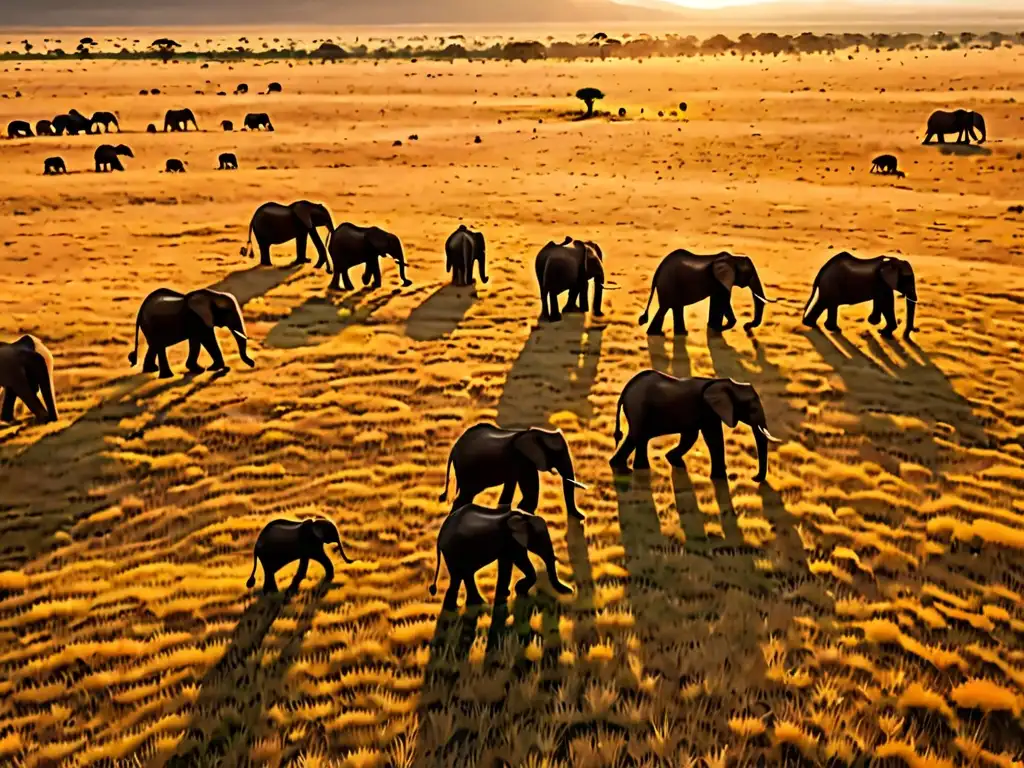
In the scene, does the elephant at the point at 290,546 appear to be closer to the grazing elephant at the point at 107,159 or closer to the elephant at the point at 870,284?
the elephant at the point at 870,284

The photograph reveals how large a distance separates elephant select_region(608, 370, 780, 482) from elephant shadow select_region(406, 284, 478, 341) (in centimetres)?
654

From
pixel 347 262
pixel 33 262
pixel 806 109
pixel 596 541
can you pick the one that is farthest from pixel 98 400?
pixel 806 109

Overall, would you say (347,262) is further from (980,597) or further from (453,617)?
(980,597)

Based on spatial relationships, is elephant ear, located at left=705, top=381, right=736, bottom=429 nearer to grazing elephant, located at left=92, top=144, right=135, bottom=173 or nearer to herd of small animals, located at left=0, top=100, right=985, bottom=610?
herd of small animals, located at left=0, top=100, right=985, bottom=610

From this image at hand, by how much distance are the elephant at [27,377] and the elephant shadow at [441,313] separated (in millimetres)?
6341

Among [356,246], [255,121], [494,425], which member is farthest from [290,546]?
[255,121]

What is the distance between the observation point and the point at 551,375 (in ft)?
46.1

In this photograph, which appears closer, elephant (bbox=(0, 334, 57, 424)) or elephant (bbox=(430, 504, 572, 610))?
elephant (bbox=(430, 504, 572, 610))

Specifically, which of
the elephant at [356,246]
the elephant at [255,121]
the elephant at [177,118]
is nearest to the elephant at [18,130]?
the elephant at [177,118]

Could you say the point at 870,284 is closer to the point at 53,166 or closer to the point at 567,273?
the point at 567,273

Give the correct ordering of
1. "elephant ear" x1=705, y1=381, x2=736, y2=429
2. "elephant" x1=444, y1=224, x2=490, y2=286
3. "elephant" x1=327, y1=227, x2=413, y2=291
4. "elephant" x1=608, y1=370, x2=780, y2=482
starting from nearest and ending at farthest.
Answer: "elephant ear" x1=705, y1=381, x2=736, y2=429
"elephant" x1=608, y1=370, x2=780, y2=482
"elephant" x1=327, y1=227, x2=413, y2=291
"elephant" x1=444, y1=224, x2=490, y2=286

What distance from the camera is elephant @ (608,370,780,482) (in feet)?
32.2

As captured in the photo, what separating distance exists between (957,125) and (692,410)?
37.5 m

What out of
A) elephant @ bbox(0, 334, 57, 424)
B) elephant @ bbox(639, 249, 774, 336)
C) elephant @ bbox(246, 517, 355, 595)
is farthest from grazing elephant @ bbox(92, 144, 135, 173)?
elephant @ bbox(246, 517, 355, 595)
